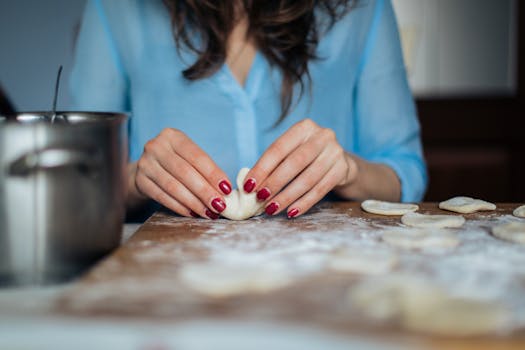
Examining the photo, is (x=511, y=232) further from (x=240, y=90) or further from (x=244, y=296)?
(x=240, y=90)

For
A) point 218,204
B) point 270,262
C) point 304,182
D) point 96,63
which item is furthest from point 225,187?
point 96,63

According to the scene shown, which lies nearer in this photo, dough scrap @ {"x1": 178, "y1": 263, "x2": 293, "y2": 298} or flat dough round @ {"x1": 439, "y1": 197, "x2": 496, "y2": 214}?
dough scrap @ {"x1": 178, "y1": 263, "x2": 293, "y2": 298}

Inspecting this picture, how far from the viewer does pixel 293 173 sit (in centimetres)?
89

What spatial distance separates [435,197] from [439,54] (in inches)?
29.7

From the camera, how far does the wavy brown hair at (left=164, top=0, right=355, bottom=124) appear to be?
1258 mm

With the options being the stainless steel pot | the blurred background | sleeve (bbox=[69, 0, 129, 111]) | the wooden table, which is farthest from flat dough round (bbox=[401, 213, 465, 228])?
the blurred background

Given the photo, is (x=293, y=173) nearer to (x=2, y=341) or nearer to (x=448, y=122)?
(x=2, y=341)

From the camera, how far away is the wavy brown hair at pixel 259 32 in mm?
1258

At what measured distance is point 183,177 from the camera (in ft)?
2.82

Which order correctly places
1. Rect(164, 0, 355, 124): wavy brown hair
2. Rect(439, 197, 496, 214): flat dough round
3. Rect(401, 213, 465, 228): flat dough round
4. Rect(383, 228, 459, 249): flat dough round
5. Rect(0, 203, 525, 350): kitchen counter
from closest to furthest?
1. Rect(0, 203, 525, 350): kitchen counter
2. Rect(383, 228, 459, 249): flat dough round
3. Rect(401, 213, 465, 228): flat dough round
4. Rect(439, 197, 496, 214): flat dough round
5. Rect(164, 0, 355, 124): wavy brown hair

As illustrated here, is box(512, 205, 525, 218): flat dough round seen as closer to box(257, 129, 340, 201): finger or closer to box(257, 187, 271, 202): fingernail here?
box(257, 129, 340, 201): finger

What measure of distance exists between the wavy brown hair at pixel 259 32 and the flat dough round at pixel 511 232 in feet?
2.05

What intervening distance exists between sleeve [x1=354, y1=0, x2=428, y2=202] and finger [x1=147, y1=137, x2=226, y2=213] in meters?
0.60

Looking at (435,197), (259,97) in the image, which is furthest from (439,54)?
(259,97)
